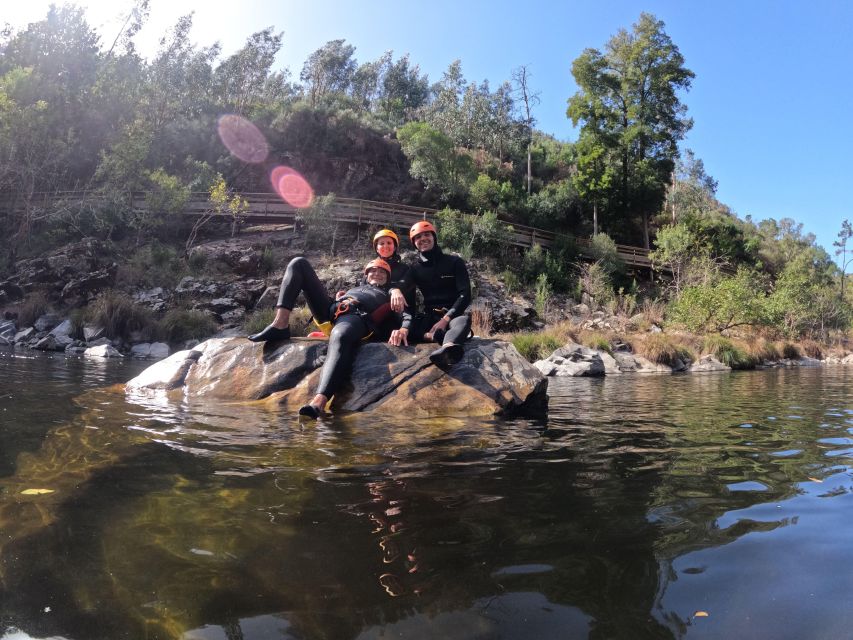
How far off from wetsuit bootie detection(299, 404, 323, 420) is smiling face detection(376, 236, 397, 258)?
2026mm

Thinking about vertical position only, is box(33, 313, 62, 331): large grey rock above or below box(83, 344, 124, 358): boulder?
above

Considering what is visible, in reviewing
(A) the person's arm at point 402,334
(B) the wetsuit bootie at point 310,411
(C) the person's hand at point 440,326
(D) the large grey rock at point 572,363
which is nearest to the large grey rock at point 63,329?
(D) the large grey rock at point 572,363

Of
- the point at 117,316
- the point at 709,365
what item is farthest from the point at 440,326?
the point at 117,316

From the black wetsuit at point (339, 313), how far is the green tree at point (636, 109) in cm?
2952

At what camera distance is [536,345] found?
1498cm

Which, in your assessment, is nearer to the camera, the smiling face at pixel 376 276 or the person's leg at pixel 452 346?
the person's leg at pixel 452 346

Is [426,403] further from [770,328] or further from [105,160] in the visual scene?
[105,160]

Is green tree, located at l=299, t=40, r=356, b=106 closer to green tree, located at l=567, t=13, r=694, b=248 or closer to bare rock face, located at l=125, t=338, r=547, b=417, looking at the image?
green tree, located at l=567, t=13, r=694, b=248

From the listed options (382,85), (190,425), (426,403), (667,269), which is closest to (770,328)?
(667,269)

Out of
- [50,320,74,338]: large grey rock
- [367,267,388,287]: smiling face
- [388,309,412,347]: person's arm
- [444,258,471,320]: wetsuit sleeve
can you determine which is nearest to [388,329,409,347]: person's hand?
[388,309,412,347]: person's arm

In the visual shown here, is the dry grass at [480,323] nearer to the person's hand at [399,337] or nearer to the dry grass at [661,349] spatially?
the dry grass at [661,349]

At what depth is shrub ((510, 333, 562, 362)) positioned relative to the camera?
48.2ft

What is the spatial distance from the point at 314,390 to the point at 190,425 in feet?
4.33

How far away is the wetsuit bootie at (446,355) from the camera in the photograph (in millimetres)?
4594
